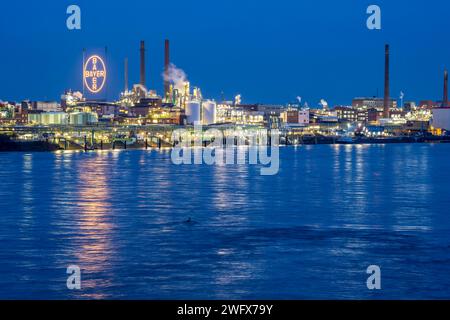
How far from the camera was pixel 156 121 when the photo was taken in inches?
3460

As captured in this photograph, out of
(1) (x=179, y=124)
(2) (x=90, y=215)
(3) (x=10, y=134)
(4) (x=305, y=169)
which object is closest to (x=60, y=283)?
(2) (x=90, y=215)

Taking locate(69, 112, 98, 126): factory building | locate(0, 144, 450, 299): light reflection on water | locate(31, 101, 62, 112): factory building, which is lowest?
locate(0, 144, 450, 299): light reflection on water

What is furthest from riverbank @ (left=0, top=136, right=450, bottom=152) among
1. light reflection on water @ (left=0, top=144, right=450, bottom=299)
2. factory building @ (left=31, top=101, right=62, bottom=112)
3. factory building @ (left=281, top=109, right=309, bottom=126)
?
light reflection on water @ (left=0, top=144, right=450, bottom=299)

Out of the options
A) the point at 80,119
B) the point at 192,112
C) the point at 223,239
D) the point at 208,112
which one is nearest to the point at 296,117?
the point at 208,112

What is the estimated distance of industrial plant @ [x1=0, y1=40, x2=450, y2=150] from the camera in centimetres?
7094

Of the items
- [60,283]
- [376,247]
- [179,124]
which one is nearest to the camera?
[60,283]

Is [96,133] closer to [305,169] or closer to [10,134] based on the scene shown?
[10,134]

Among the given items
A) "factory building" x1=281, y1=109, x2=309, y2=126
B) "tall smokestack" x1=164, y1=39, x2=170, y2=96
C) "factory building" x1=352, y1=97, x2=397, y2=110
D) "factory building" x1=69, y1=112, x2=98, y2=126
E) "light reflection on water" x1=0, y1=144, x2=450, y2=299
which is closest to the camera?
A: "light reflection on water" x1=0, y1=144, x2=450, y2=299

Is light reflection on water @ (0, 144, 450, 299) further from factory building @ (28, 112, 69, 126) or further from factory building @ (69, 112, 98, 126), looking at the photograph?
factory building @ (28, 112, 69, 126)

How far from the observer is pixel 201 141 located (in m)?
76.7

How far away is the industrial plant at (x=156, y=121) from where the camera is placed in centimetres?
7094

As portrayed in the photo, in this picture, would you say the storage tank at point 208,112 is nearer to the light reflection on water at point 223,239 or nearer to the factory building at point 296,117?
the factory building at point 296,117

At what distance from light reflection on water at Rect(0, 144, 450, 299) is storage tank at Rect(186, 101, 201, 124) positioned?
5911cm
